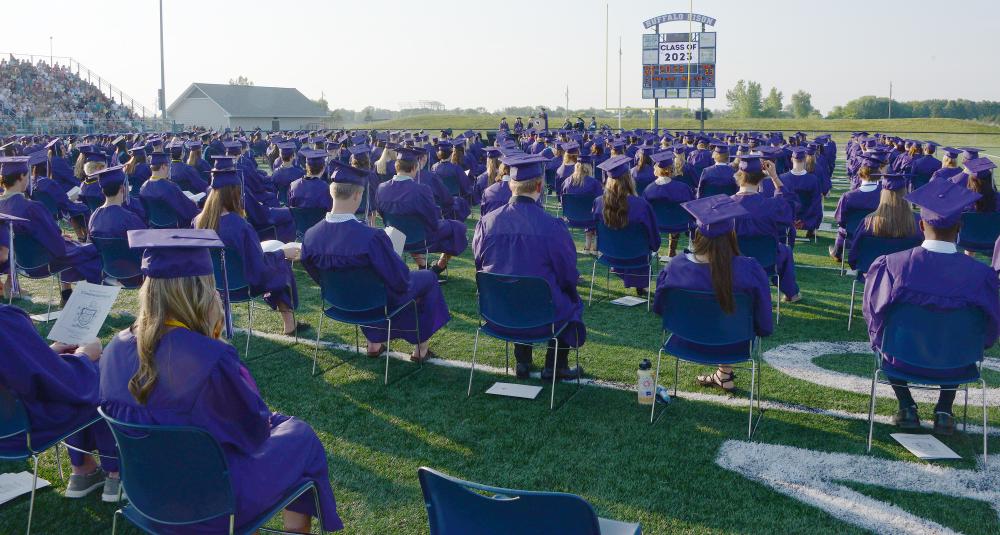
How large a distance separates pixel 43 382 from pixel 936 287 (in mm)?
4446

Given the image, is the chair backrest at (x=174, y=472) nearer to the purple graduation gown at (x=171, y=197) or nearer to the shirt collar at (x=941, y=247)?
the shirt collar at (x=941, y=247)

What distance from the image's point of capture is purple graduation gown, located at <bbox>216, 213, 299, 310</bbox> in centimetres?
645

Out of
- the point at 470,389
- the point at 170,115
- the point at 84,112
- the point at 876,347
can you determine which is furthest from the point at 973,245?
the point at 170,115

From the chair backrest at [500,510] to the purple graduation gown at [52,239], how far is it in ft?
20.0

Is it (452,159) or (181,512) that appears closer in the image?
(181,512)

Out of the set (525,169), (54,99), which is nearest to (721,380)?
(525,169)

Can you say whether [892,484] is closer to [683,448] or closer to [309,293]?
[683,448]

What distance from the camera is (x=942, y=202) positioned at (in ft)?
15.2

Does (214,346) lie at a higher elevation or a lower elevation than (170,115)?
lower

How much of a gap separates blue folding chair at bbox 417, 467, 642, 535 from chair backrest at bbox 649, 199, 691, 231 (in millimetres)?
7890

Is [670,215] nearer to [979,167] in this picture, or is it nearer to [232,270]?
[979,167]

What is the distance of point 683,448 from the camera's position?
4.75m

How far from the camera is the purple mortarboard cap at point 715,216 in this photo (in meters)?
4.91

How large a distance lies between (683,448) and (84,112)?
1731 inches
